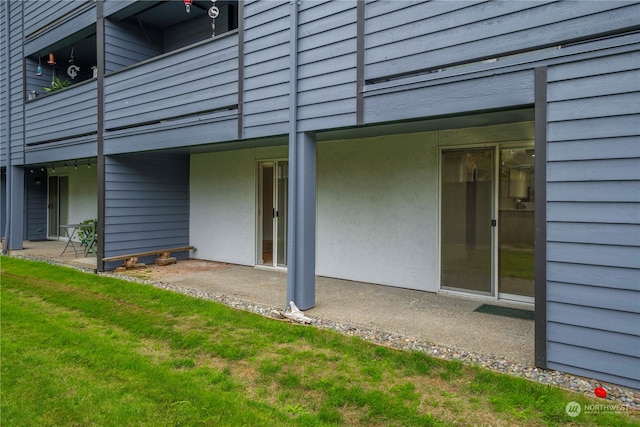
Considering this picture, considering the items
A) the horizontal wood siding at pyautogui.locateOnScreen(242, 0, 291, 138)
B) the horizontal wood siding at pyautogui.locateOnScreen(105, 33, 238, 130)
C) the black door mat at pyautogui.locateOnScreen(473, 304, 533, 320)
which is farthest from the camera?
the horizontal wood siding at pyautogui.locateOnScreen(105, 33, 238, 130)

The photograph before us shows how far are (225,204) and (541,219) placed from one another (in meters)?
6.19

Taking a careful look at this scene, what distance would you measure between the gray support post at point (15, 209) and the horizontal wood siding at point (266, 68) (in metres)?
8.00

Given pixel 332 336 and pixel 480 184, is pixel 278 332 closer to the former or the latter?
pixel 332 336

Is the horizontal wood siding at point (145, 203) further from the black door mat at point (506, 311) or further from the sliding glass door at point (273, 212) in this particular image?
the black door mat at point (506, 311)

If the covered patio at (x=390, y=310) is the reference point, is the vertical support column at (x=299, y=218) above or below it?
above

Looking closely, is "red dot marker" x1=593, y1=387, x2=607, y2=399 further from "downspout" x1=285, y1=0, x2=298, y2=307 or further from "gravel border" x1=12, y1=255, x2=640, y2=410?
"downspout" x1=285, y1=0, x2=298, y2=307

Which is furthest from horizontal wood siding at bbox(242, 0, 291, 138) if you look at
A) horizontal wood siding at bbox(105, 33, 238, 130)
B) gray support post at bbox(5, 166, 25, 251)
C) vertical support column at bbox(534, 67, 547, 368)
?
gray support post at bbox(5, 166, 25, 251)

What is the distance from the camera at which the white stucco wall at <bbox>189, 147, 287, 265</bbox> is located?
25.3 ft

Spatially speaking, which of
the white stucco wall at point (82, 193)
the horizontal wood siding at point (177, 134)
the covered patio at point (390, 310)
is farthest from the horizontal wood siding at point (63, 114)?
the covered patio at point (390, 310)

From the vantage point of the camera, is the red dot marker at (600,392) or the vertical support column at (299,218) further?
the vertical support column at (299,218)

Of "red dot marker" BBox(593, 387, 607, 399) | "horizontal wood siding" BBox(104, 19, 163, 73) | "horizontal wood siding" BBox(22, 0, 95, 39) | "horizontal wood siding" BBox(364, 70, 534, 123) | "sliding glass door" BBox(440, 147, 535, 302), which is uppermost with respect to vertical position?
"horizontal wood siding" BBox(22, 0, 95, 39)

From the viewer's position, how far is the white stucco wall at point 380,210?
18.7ft

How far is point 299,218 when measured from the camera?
4613mm

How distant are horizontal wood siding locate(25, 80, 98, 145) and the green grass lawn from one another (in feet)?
15.0
